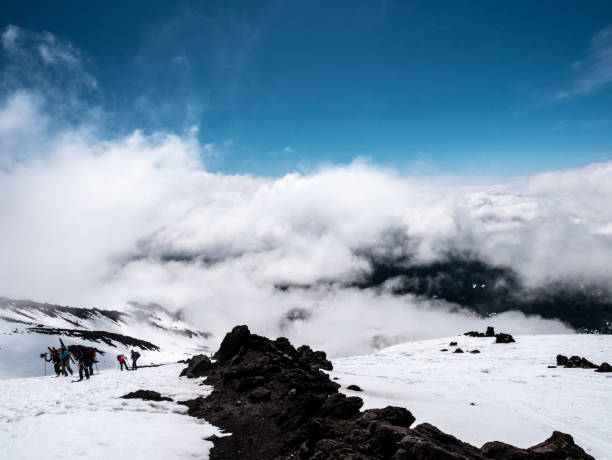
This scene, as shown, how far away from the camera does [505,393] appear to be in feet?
73.8

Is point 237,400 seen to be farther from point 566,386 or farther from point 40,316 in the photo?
point 40,316

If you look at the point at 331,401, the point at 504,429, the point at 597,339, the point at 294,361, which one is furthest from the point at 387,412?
the point at 597,339

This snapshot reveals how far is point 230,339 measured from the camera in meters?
28.6

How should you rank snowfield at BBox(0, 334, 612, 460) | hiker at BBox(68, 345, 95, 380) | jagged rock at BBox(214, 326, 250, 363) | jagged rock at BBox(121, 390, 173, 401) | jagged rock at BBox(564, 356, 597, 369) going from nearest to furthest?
snowfield at BBox(0, 334, 612, 460) → jagged rock at BBox(121, 390, 173, 401) → hiker at BBox(68, 345, 95, 380) → jagged rock at BBox(214, 326, 250, 363) → jagged rock at BBox(564, 356, 597, 369)

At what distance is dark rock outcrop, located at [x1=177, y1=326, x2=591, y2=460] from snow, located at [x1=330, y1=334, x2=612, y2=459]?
3.99m

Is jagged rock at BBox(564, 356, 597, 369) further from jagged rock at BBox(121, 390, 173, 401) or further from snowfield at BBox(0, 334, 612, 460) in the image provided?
jagged rock at BBox(121, 390, 173, 401)

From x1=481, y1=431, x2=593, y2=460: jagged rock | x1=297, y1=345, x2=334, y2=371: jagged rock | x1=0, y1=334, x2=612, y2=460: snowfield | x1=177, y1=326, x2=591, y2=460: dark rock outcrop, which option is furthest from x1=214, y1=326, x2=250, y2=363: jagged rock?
x1=481, y1=431, x2=593, y2=460: jagged rock

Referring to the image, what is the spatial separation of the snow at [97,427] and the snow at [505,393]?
9.74m

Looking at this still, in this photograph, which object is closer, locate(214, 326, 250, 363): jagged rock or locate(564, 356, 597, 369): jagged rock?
locate(214, 326, 250, 363): jagged rock

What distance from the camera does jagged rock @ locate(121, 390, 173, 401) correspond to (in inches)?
727

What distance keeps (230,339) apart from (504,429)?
20.4 m

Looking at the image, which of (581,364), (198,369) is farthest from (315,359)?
(581,364)

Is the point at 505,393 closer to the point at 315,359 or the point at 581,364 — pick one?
the point at 581,364

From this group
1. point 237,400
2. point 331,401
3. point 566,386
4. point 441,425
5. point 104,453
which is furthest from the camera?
point 566,386
